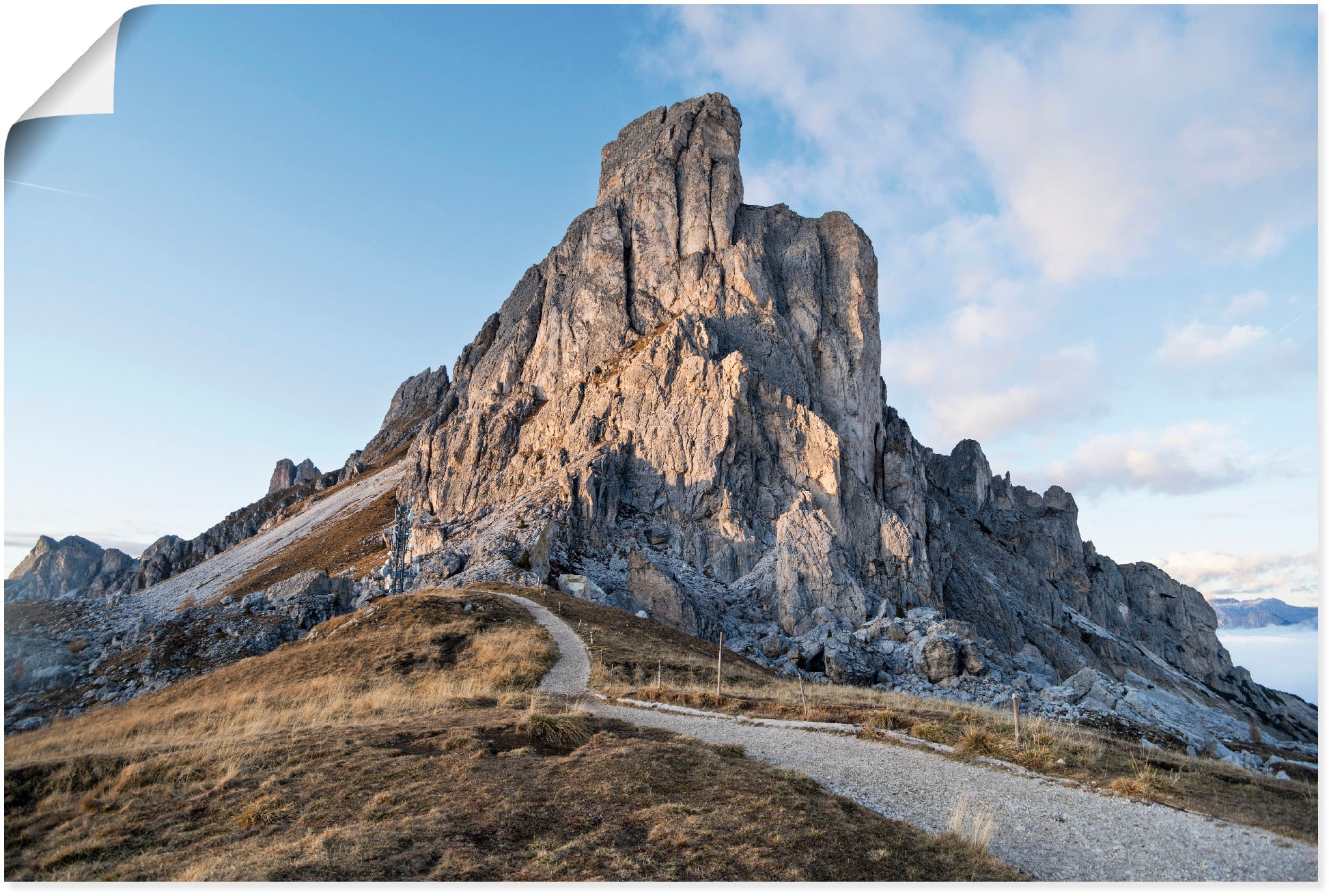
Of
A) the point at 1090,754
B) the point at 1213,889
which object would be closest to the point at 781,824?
the point at 1213,889

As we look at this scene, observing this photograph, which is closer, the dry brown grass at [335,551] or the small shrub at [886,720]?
Result: the small shrub at [886,720]

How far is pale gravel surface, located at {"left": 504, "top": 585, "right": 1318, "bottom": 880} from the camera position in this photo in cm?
704

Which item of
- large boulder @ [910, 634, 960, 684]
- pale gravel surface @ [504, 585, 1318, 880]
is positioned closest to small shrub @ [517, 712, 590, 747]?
pale gravel surface @ [504, 585, 1318, 880]

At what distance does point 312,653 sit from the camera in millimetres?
26594

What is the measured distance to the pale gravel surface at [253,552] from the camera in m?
83.9

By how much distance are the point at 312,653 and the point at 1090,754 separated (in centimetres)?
2780

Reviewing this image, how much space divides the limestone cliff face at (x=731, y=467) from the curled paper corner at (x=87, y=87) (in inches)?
1561

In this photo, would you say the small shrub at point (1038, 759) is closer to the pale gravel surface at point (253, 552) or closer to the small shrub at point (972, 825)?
the small shrub at point (972, 825)

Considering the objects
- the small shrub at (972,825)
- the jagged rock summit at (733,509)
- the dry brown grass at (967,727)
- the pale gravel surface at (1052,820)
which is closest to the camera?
the pale gravel surface at (1052,820)

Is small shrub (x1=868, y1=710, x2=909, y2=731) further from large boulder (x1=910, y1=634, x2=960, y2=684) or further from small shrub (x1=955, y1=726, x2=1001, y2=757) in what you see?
large boulder (x1=910, y1=634, x2=960, y2=684)

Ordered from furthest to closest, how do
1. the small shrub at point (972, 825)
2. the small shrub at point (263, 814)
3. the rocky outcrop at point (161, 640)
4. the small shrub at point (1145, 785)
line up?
1. the rocky outcrop at point (161, 640)
2. the small shrub at point (1145, 785)
3. the small shrub at point (263, 814)
4. the small shrub at point (972, 825)

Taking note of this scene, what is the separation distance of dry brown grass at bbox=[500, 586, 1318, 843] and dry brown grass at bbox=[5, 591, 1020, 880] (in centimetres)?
445

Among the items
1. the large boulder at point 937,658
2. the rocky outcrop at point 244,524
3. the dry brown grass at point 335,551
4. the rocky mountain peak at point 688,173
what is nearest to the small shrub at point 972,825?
the large boulder at point 937,658

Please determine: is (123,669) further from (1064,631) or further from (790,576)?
(1064,631)
